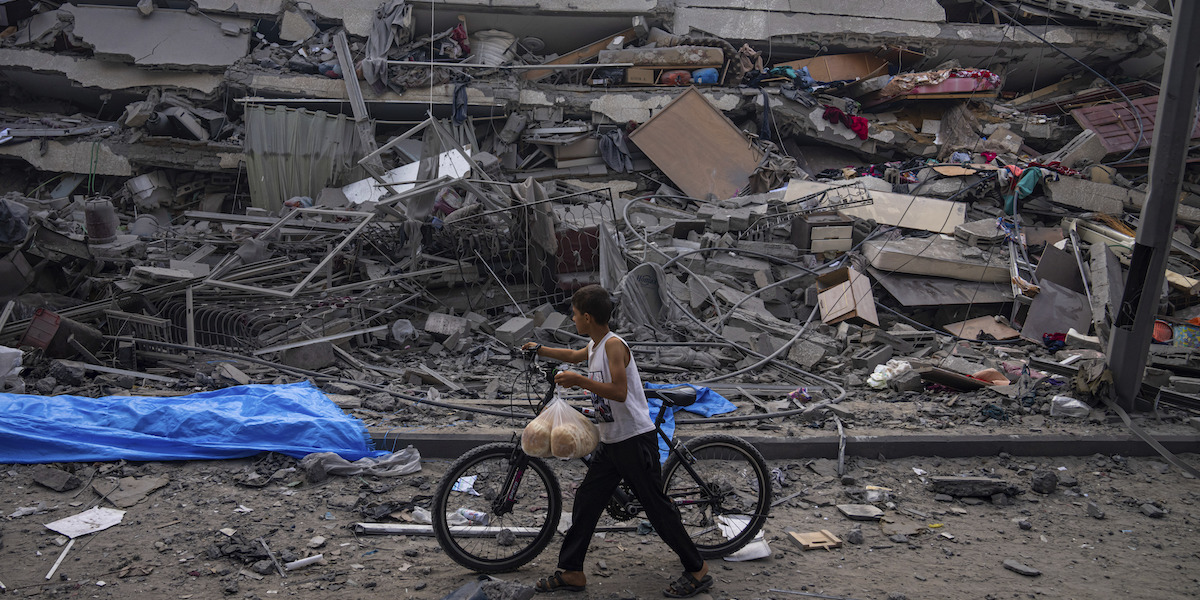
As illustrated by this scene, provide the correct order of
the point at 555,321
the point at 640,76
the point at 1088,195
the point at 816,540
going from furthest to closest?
the point at 640,76, the point at 1088,195, the point at 555,321, the point at 816,540

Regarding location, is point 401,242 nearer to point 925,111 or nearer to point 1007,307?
point 1007,307

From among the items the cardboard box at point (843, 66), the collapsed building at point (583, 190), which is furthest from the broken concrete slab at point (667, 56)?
the cardboard box at point (843, 66)

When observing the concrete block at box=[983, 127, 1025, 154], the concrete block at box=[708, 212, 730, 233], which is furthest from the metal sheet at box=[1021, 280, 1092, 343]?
the concrete block at box=[983, 127, 1025, 154]

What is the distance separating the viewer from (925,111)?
1549 centimetres

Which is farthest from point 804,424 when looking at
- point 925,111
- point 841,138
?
point 925,111

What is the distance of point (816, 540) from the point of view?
163 inches

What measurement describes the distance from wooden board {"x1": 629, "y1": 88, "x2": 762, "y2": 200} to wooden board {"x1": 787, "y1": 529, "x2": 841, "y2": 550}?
10271 millimetres

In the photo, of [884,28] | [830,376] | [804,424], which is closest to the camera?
[804,424]

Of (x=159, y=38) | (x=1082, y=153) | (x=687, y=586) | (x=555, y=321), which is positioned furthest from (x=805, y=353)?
(x=159, y=38)

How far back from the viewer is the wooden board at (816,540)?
4.10m

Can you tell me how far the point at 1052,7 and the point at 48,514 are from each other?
19302 mm

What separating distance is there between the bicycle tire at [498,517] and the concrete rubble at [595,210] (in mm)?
994

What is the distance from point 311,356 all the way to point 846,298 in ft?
20.6

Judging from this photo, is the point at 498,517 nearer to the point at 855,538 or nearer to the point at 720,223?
the point at 855,538
